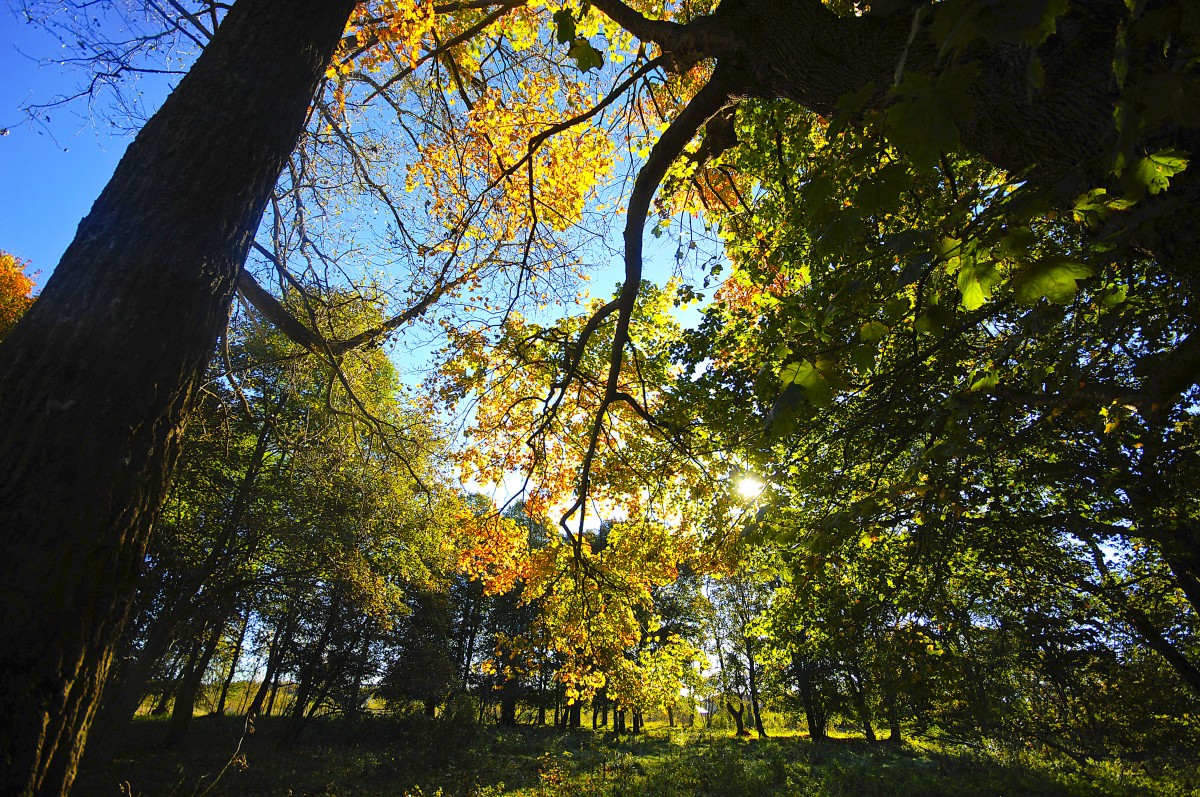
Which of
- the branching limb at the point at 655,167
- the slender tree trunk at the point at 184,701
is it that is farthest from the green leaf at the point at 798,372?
the slender tree trunk at the point at 184,701

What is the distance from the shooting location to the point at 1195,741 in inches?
360

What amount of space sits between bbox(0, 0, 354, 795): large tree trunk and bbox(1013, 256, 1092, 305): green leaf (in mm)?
2557

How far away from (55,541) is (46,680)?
35 centimetres

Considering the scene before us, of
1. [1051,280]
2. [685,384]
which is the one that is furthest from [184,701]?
[1051,280]

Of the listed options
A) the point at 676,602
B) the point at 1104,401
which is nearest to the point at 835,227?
the point at 1104,401

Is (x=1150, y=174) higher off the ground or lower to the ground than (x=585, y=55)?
lower

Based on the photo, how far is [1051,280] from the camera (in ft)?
4.12

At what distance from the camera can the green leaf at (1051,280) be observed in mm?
1220

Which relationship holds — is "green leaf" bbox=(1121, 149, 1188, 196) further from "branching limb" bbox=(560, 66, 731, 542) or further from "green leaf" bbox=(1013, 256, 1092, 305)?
"branching limb" bbox=(560, 66, 731, 542)

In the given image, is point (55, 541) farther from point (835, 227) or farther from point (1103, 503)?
point (1103, 503)

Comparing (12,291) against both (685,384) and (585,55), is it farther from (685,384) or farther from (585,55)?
(585,55)

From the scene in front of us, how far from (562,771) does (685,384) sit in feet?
37.7

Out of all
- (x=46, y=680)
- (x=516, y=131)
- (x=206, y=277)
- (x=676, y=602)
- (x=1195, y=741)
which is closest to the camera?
(x=46, y=680)

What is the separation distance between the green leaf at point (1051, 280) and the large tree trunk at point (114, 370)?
256cm
